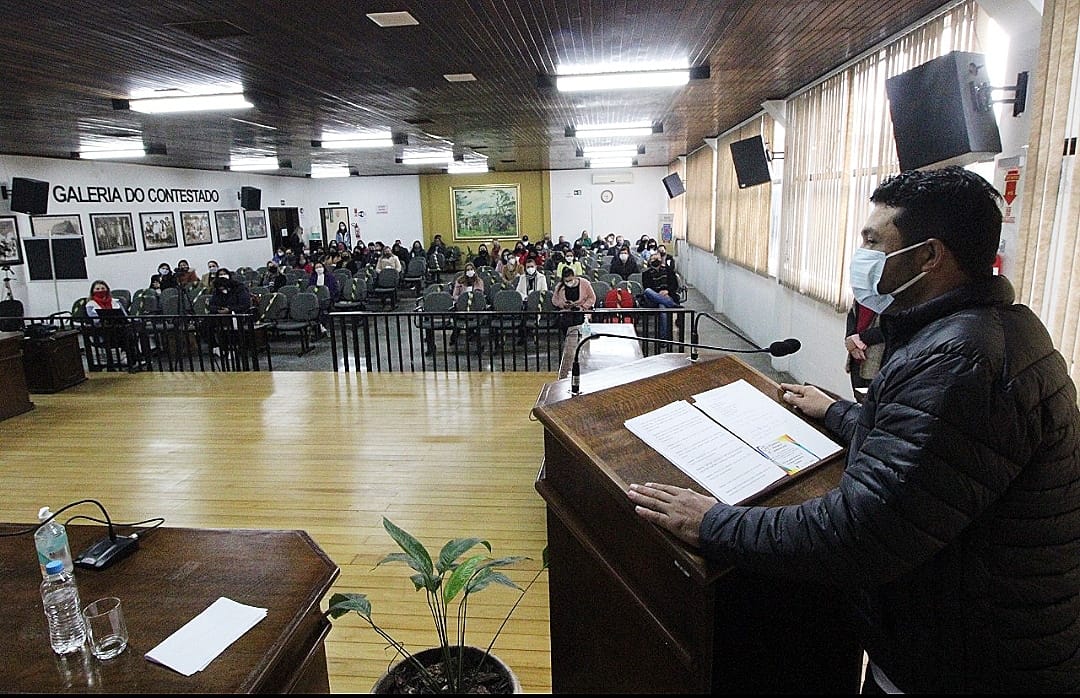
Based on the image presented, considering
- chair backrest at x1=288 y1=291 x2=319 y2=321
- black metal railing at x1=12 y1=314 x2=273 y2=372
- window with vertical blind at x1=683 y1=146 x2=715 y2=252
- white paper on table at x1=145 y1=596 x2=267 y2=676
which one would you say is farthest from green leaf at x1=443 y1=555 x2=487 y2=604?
window with vertical blind at x1=683 y1=146 x2=715 y2=252

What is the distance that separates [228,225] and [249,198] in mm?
974

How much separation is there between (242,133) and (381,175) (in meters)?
12.7

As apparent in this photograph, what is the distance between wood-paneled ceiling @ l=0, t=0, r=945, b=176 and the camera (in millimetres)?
4109

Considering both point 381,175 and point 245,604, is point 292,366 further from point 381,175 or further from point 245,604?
point 381,175

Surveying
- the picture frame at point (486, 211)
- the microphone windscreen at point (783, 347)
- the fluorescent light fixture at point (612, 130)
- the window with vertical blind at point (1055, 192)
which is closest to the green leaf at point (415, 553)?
the microphone windscreen at point (783, 347)

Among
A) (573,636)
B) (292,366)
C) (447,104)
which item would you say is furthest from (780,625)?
(292,366)

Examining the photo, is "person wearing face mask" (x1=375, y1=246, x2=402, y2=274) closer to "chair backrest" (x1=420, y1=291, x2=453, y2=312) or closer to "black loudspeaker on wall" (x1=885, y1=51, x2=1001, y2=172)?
"chair backrest" (x1=420, y1=291, x2=453, y2=312)

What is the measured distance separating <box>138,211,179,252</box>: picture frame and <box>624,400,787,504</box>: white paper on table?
1555 centimetres

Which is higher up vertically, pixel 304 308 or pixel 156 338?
pixel 304 308

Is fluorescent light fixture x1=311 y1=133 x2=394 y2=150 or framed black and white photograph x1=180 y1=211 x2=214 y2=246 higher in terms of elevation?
fluorescent light fixture x1=311 y1=133 x2=394 y2=150

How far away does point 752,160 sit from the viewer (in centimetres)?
782

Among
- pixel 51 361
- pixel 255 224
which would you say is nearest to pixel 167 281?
pixel 51 361

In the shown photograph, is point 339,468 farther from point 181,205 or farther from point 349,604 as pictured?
point 181,205

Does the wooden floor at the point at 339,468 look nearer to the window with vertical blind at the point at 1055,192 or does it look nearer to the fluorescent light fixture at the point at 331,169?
the window with vertical blind at the point at 1055,192
